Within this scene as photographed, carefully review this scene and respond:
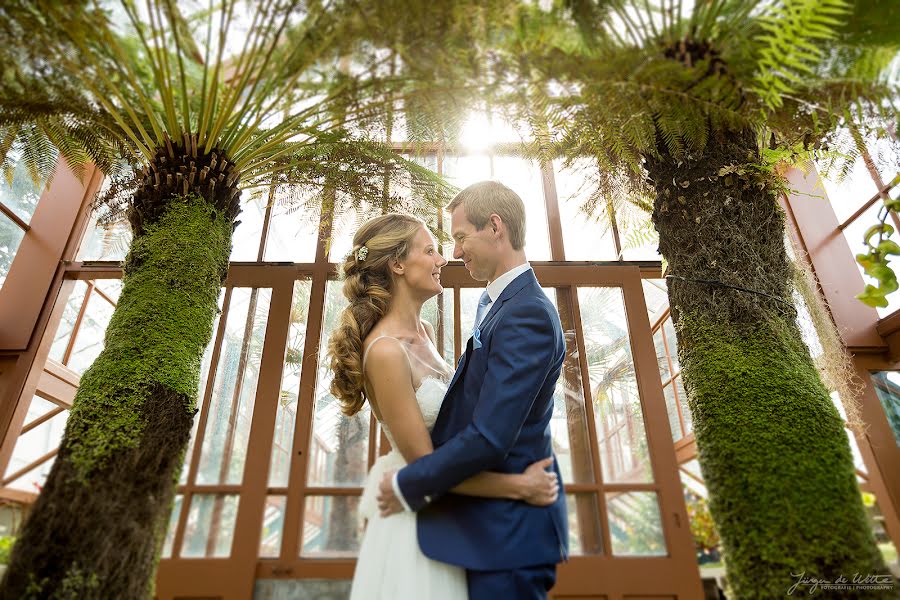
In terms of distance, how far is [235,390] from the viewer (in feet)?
10.1

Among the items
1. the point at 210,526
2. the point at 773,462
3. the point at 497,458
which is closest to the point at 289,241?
the point at 210,526

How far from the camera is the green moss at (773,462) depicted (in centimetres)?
116

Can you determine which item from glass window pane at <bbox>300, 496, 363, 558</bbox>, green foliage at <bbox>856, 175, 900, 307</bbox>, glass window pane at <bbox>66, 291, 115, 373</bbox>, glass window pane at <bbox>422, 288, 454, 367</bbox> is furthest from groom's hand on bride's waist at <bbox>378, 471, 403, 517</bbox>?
glass window pane at <bbox>66, 291, 115, 373</bbox>

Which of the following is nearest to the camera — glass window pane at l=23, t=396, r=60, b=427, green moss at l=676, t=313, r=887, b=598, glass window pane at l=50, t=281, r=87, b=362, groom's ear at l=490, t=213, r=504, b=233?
green moss at l=676, t=313, r=887, b=598

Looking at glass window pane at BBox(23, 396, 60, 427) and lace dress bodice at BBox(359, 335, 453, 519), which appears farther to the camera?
glass window pane at BBox(23, 396, 60, 427)

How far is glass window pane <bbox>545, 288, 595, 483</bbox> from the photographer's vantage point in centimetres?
286

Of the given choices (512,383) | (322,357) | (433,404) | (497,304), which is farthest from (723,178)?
(322,357)

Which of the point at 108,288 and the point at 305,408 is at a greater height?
the point at 108,288

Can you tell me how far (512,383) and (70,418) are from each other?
127cm

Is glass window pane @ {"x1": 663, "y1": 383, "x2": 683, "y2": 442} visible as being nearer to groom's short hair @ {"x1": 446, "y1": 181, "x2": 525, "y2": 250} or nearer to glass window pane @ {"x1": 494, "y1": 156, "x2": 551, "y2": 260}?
glass window pane @ {"x1": 494, "y1": 156, "x2": 551, "y2": 260}

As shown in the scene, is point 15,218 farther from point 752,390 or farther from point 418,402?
point 752,390

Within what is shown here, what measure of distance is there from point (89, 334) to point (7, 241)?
99 cm

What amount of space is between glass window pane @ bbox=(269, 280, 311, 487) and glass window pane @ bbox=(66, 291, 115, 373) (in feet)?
7.08

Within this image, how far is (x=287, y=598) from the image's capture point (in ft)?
8.55
